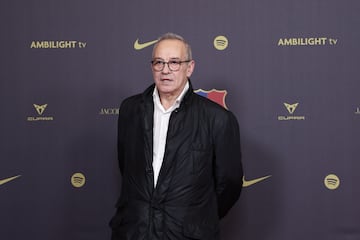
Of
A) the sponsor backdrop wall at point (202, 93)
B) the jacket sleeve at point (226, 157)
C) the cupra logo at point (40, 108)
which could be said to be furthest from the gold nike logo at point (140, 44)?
the jacket sleeve at point (226, 157)

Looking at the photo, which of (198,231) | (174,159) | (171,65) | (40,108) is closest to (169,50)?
(171,65)

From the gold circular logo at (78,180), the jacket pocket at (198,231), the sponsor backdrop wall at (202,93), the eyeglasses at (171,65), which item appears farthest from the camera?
the gold circular logo at (78,180)

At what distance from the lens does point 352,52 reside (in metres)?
2.38

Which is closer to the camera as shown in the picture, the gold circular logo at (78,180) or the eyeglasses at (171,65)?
the eyeglasses at (171,65)

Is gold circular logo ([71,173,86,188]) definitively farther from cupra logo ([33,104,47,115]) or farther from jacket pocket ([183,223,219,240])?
jacket pocket ([183,223,219,240])

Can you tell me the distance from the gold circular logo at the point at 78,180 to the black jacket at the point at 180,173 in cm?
75

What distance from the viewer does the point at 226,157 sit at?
69.2 inches

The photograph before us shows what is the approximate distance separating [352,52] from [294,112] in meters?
0.44

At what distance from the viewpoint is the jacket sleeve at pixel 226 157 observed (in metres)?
1.74

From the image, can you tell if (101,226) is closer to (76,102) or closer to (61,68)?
(76,102)

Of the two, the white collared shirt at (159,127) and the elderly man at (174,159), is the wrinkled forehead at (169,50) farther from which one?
the white collared shirt at (159,127)

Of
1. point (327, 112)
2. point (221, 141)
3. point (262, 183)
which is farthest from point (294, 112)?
point (221, 141)

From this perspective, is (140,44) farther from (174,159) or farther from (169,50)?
(174,159)

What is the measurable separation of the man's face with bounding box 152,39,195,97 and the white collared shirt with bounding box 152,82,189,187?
1.7 inches
